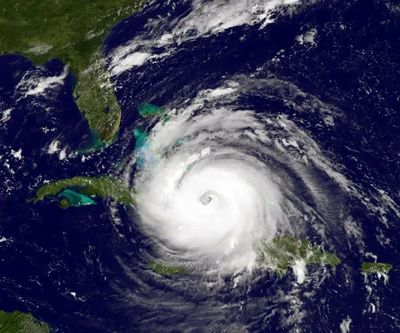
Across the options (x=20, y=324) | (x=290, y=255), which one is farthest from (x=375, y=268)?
(x=20, y=324)

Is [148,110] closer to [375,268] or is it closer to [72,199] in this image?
[72,199]

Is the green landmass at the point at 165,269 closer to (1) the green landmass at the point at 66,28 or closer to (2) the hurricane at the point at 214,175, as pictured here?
(2) the hurricane at the point at 214,175

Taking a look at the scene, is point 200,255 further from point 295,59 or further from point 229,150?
point 295,59

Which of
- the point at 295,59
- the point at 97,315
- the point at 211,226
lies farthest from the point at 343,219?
the point at 97,315

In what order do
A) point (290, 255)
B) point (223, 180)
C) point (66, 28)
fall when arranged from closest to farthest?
point (290, 255) < point (223, 180) < point (66, 28)

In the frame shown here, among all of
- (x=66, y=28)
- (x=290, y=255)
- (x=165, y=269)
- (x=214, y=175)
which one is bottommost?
(x=290, y=255)

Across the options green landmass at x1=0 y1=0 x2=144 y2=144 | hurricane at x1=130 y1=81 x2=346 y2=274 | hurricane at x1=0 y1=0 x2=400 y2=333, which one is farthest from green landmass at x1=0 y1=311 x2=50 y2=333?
green landmass at x1=0 y1=0 x2=144 y2=144
